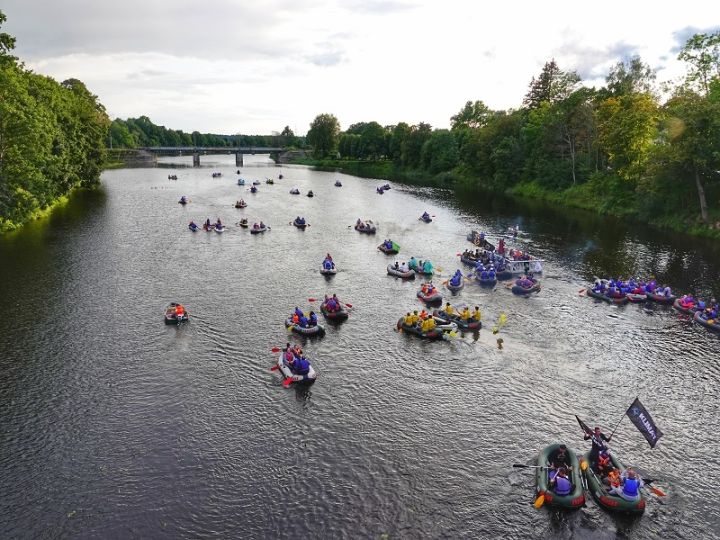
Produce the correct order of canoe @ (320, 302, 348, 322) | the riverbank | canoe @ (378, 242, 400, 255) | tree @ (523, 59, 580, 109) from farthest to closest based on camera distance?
tree @ (523, 59, 580, 109), the riverbank, canoe @ (378, 242, 400, 255), canoe @ (320, 302, 348, 322)

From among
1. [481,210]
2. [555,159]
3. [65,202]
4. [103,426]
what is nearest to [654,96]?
[555,159]

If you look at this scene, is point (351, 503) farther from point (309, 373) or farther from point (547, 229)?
point (547, 229)

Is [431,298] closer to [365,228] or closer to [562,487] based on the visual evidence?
[562,487]

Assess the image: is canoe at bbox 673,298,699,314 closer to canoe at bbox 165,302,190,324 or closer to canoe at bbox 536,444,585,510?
canoe at bbox 536,444,585,510

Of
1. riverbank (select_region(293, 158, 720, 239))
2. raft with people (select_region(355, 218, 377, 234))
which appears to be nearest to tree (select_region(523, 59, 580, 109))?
riverbank (select_region(293, 158, 720, 239))

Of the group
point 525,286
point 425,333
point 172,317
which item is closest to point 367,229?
point 525,286

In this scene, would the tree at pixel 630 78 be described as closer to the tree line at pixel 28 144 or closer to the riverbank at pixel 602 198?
the riverbank at pixel 602 198
